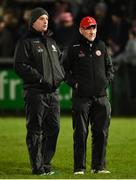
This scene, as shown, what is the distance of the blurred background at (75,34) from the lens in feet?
70.6

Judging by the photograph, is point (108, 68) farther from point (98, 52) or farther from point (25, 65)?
point (25, 65)

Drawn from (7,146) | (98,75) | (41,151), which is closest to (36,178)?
(41,151)

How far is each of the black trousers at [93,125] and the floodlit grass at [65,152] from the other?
25 cm

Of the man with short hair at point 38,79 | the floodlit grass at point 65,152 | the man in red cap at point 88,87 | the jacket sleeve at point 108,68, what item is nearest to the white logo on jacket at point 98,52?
the man in red cap at point 88,87

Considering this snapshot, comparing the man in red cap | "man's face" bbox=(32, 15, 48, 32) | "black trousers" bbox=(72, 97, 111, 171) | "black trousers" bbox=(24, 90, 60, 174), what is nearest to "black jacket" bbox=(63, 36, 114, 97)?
the man in red cap

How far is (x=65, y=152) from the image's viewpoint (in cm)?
1512

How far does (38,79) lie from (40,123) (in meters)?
0.64

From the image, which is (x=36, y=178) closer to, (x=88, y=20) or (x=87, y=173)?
(x=87, y=173)

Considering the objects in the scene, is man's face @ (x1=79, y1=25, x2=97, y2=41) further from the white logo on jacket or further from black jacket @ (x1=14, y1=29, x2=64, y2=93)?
black jacket @ (x1=14, y1=29, x2=64, y2=93)

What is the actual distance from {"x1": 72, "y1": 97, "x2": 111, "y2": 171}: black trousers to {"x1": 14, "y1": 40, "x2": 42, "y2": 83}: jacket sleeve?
74cm

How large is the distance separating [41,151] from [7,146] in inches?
140

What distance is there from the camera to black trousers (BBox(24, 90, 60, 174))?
12148 millimetres

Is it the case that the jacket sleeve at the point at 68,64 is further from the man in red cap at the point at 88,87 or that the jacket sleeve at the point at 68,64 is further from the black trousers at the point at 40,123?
the black trousers at the point at 40,123

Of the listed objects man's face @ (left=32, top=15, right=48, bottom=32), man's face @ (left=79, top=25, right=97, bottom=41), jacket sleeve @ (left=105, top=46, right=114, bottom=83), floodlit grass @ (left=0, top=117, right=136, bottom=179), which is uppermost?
man's face @ (left=32, top=15, right=48, bottom=32)
